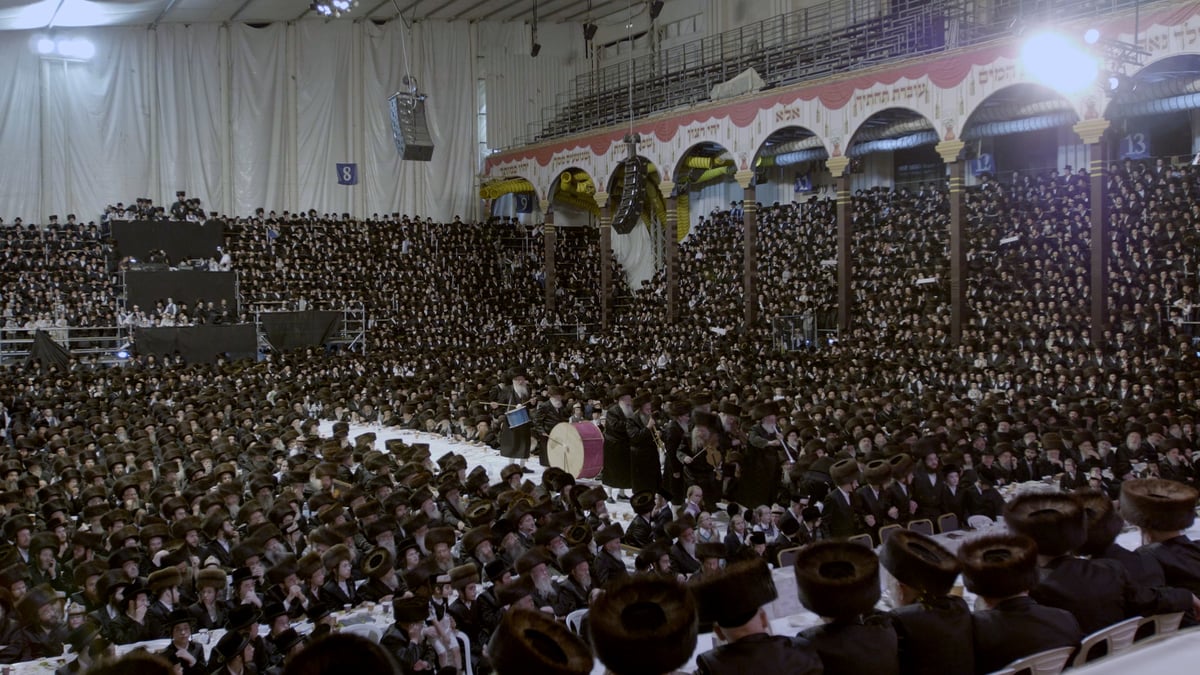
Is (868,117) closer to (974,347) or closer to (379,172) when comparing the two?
(974,347)

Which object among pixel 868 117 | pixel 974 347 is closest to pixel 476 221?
pixel 868 117

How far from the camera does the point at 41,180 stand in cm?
3419

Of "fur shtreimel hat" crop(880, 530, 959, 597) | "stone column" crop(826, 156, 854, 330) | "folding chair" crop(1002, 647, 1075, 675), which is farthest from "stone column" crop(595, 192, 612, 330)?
"folding chair" crop(1002, 647, 1075, 675)

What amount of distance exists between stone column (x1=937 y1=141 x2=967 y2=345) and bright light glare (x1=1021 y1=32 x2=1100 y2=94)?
8.15ft

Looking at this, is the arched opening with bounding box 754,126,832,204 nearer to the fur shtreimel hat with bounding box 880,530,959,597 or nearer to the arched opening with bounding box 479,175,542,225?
the arched opening with bounding box 479,175,542,225

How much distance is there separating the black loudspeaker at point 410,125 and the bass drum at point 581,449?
15.9 meters

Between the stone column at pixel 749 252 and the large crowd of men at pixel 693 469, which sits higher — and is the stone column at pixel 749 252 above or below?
above

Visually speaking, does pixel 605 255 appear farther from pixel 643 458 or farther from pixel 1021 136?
pixel 643 458

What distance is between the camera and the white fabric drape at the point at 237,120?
3425 cm

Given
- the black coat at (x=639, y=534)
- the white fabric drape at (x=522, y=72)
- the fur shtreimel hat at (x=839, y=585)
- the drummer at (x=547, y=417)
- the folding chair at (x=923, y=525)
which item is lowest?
the black coat at (x=639, y=534)

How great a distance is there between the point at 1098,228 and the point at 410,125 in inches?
711

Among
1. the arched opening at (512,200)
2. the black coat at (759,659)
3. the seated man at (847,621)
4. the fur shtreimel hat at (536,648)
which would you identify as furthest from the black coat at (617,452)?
the arched opening at (512,200)

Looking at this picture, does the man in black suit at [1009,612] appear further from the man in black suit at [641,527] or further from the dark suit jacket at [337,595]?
the dark suit jacket at [337,595]

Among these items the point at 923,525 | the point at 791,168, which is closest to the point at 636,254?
the point at 791,168
